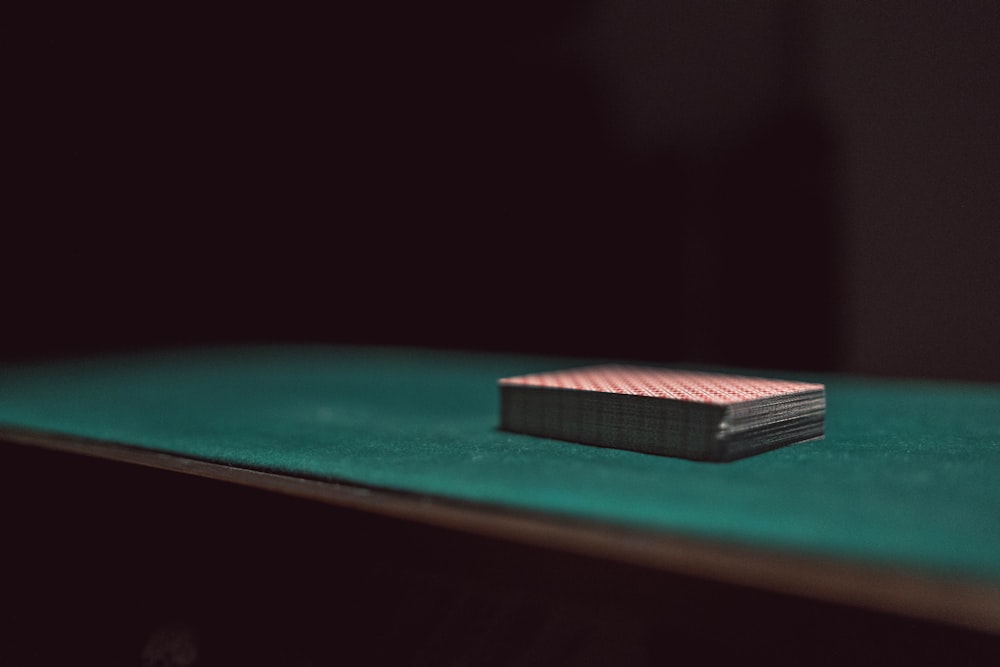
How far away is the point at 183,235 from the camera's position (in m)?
1.84

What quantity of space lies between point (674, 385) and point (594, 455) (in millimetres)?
134

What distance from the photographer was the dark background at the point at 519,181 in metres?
1.16

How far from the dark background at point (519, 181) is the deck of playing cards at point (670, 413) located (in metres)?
0.51

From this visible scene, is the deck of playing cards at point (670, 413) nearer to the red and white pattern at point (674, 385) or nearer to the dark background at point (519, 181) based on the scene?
the red and white pattern at point (674, 385)

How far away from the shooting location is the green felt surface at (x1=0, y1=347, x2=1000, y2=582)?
498 mm

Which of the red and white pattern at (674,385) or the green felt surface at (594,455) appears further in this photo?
the red and white pattern at (674,385)

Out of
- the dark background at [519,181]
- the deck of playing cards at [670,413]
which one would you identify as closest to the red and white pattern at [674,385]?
the deck of playing cards at [670,413]

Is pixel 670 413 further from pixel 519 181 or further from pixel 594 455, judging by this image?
pixel 519 181

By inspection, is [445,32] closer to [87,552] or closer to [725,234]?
[725,234]

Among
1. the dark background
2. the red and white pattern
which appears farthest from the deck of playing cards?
the dark background

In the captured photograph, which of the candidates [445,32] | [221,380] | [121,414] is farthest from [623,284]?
[121,414]

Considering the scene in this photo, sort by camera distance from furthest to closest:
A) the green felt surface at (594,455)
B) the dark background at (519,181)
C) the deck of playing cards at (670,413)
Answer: the dark background at (519,181) → the deck of playing cards at (670,413) → the green felt surface at (594,455)

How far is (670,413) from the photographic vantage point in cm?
70

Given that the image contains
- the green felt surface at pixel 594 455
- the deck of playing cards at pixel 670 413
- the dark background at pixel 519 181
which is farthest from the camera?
the dark background at pixel 519 181
